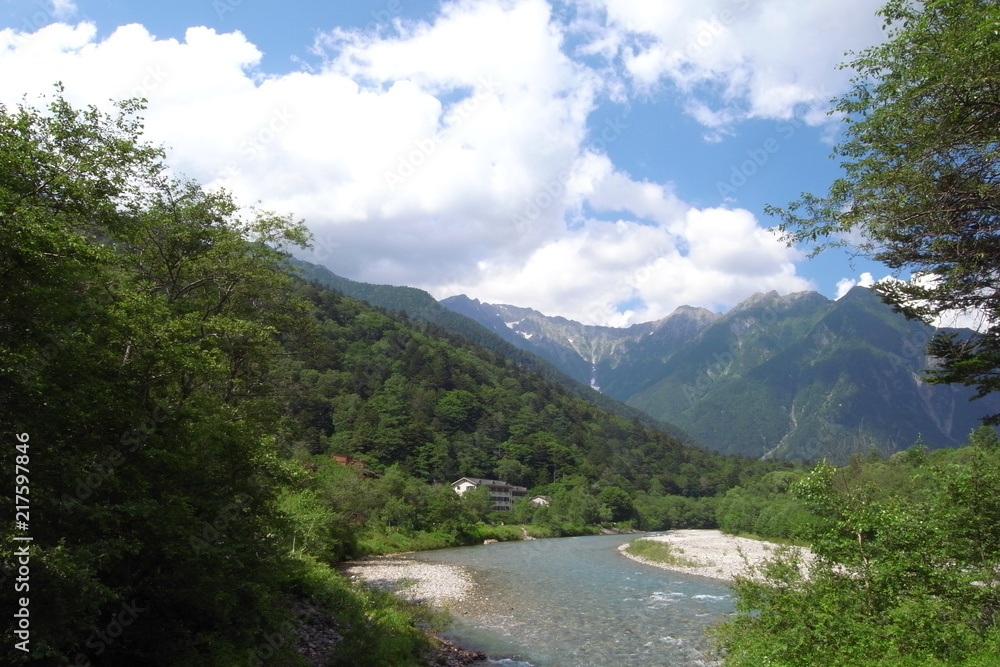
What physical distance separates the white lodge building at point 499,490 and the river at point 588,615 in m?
65.6

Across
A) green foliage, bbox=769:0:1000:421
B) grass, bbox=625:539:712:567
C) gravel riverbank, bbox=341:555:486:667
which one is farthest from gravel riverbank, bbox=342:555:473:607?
green foliage, bbox=769:0:1000:421

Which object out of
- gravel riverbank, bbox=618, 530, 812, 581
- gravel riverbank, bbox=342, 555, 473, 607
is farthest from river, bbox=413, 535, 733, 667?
gravel riverbank, bbox=618, 530, 812, 581

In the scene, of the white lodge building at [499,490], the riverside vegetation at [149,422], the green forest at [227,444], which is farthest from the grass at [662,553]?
the white lodge building at [499,490]

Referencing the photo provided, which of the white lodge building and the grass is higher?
the grass

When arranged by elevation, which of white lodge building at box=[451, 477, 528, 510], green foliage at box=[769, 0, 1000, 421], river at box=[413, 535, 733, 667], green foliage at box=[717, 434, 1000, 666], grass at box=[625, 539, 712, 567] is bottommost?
white lodge building at box=[451, 477, 528, 510]

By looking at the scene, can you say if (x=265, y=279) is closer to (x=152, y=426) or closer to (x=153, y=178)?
(x=153, y=178)

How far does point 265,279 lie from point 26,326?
12.2 meters

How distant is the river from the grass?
376cm

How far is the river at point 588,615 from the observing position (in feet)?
63.2

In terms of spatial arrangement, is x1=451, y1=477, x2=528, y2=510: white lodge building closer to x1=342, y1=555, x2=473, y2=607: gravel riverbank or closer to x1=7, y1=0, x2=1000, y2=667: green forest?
x1=342, y1=555, x2=473, y2=607: gravel riverbank

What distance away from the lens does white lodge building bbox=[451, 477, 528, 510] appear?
109 m

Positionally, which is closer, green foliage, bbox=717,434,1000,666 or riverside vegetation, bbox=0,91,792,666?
riverside vegetation, bbox=0,91,792,666

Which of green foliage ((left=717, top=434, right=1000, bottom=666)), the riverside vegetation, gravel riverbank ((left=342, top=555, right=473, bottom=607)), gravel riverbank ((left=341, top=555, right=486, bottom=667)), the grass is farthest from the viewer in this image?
the grass

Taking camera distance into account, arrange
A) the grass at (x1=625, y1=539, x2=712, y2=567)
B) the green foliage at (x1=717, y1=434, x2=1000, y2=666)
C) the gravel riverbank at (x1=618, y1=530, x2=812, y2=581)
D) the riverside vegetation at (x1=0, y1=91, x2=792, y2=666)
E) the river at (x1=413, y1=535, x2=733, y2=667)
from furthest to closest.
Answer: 1. the grass at (x1=625, y1=539, x2=712, y2=567)
2. the gravel riverbank at (x1=618, y1=530, x2=812, y2=581)
3. the river at (x1=413, y1=535, x2=733, y2=667)
4. the green foliage at (x1=717, y1=434, x2=1000, y2=666)
5. the riverside vegetation at (x1=0, y1=91, x2=792, y2=666)
